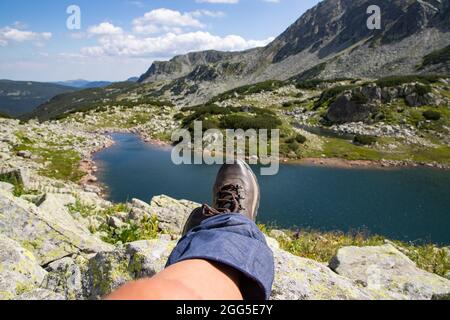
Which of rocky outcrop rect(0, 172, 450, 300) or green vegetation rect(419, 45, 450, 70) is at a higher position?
green vegetation rect(419, 45, 450, 70)

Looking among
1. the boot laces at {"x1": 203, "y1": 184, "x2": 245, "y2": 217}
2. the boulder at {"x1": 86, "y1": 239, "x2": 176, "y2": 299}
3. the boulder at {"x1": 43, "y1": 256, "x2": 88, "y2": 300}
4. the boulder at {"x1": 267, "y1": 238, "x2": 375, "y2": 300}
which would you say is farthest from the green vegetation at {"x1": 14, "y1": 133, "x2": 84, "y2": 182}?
the boulder at {"x1": 267, "y1": 238, "x2": 375, "y2": 300}

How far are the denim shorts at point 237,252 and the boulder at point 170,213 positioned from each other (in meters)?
4.69

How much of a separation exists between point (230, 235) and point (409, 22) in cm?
12245

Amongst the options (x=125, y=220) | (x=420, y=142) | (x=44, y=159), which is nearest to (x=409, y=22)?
(x=420, y=142)

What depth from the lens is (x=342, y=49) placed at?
125m

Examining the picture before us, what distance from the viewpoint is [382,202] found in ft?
77.5

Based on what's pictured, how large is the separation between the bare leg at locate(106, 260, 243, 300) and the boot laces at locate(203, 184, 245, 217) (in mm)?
1473

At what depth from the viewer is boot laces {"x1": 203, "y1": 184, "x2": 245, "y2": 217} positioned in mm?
4713

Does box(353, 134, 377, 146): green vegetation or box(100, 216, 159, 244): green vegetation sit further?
box(353, 134, 377, 146): green vegetation

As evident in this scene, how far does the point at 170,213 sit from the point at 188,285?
6680 mm

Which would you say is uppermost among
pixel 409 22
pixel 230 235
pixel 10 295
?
pixel 409 22

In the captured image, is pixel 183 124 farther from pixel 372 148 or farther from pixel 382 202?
pixel 382 202

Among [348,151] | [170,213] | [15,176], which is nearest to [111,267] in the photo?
[170,213]

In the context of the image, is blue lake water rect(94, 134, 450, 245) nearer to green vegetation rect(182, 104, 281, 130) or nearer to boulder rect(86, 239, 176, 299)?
green vegetation rect(182, 104, 281, 130)
